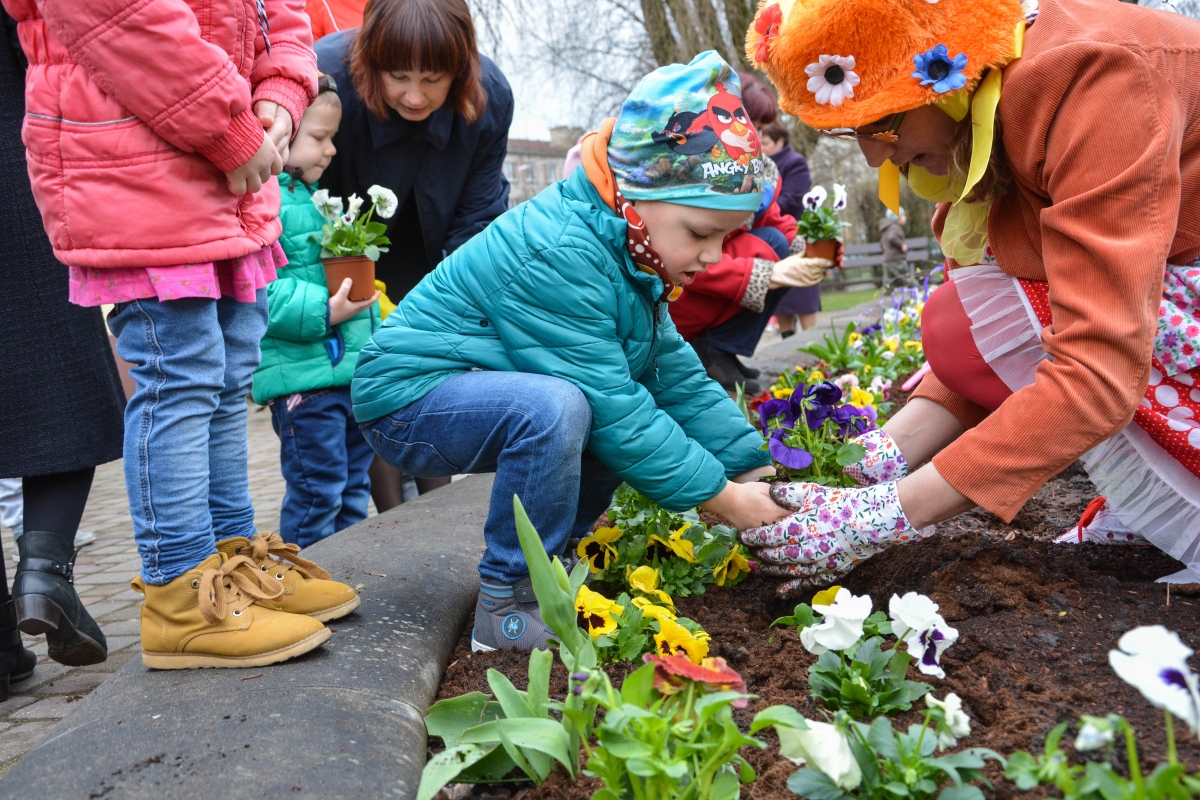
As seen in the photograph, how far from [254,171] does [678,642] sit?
127 centimetres

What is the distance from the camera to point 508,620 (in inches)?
78.0

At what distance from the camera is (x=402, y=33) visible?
2938mm

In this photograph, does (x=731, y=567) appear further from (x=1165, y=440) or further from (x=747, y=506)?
(x=1165, y=440)

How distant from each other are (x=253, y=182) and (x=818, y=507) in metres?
1.34

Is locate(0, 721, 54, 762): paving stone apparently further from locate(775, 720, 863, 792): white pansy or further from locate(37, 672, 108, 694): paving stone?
locate(775, 720, 863, 792): white pansy

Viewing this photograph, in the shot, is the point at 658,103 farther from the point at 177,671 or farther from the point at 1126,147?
the point at 177,671

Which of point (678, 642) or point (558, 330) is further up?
point (558, 330)

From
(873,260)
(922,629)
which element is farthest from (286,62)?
(873,260)

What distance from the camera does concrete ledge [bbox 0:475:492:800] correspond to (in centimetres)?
139

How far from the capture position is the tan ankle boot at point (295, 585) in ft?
6.54

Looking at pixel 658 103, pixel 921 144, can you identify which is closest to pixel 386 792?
pixel 658 103

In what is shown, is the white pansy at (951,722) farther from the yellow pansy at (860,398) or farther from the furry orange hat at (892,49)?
the yellow pansy at (860,398)

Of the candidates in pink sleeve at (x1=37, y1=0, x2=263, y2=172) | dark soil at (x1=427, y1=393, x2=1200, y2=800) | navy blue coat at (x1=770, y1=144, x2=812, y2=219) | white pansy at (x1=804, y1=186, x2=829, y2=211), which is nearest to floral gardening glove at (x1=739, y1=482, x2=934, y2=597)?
dark soil at (x1=427, y1=393, x2=1200, y2=800)

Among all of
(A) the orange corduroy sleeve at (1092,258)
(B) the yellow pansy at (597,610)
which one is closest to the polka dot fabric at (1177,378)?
(A) the orange corduroy sleeve at (1092,258)
